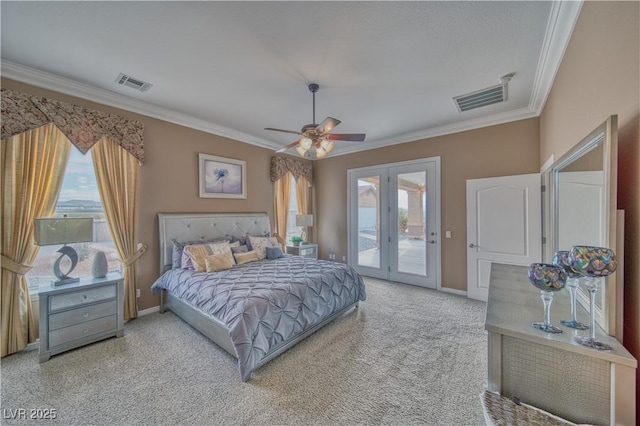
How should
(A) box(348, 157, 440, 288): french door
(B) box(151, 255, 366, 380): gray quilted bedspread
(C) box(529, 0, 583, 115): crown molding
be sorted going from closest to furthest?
1. (C) box(529, 0, 583, 115): crown molding
2. (B) box(151, 255, 366, 380): gray quilted bedspread
3. (A) box(348, 157, 440, 288): french door

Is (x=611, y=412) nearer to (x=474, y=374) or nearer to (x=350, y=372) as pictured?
(x=474, y=374)

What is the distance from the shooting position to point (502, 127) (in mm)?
3762

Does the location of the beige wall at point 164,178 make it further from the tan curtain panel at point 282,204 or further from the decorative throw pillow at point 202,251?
the tan curtain panel at point 282,204

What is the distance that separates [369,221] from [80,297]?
4587 millimetres

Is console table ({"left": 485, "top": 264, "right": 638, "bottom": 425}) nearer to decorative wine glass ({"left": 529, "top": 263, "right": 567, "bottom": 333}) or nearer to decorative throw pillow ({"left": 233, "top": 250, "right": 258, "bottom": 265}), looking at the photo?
decorative wine glass ({"left": 529, "top": 263, "right": 567, "bottom": 333})

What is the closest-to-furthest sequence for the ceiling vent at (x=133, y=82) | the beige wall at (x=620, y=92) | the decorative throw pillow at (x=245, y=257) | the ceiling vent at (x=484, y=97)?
the beige wall at (x=620, y=92) → the ceiling vent at (x=133, y=82) → the ceiling vent at (x=484, y=97) → the decorative throw pillow at (x=245, y=257)

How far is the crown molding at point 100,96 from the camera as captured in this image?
2496 millimetres

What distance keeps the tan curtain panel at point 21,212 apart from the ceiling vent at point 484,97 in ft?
16.2

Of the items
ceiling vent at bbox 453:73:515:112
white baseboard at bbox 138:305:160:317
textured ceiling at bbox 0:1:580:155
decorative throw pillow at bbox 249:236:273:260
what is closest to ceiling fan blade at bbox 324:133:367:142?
textured ceiling at bbox 0:1:580:155

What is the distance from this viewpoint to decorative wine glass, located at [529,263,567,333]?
1126 millimetres

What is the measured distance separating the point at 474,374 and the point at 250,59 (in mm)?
3594

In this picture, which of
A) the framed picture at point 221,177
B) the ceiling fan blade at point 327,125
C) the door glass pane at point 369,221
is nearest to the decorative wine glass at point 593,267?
the ceiling fan blade at point 327,125

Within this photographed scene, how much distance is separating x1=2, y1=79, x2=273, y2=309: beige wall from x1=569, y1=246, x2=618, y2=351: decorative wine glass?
429cm

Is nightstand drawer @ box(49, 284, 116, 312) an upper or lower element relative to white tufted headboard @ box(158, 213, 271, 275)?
lower
